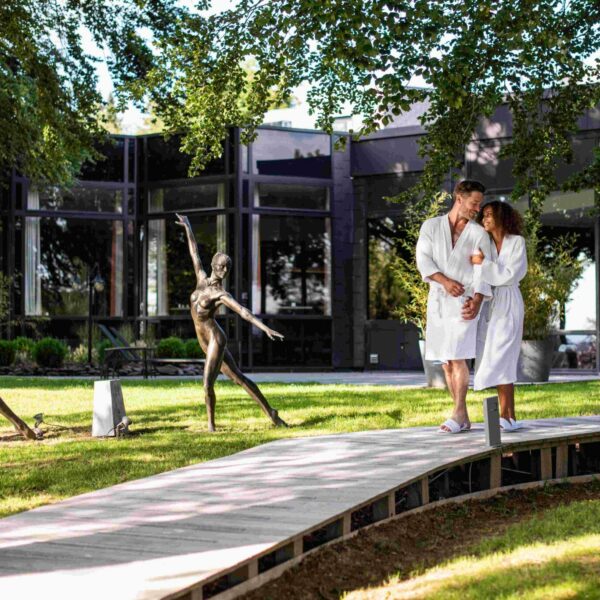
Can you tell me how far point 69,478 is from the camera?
626 cm

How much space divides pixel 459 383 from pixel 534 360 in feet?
22.5

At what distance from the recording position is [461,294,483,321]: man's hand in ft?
24.0

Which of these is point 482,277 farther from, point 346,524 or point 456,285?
point 346,524

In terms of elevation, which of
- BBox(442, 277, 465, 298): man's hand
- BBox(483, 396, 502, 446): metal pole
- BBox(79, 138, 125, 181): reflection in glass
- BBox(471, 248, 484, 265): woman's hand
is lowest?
BBox(483, 396, 502, 446): metal pole

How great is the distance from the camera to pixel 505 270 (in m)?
7.37

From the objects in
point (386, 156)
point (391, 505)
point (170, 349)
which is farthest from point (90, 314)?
point (391, 505)

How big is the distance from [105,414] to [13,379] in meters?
7.03

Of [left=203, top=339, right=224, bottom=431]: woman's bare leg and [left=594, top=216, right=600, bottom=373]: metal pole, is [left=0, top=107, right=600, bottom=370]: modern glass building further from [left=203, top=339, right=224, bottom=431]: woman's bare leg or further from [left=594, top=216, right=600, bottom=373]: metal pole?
[left=203, top=339, right=224, bottom=431]: woman's bare leg

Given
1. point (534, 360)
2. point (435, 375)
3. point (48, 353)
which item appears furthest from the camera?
point (48, 353)

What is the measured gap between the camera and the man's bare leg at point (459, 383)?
7.39 meters

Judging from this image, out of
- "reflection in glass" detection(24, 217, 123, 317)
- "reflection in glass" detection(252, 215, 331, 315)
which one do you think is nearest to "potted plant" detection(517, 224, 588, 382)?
"reflection in glass" detection(252, 215, 331, 315)

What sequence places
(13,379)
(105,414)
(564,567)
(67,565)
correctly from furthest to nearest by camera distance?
(13,379)
(105,414)
(564,567)
(67,565)

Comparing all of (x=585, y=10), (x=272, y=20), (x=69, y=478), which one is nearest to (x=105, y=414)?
(x=69, y=478)

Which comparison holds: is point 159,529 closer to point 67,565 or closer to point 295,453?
point 67,565
